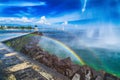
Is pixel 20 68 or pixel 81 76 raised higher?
pixel 20 68

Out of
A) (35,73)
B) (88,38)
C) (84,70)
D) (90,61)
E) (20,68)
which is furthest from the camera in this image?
(88,38)

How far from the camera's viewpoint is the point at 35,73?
2615mm

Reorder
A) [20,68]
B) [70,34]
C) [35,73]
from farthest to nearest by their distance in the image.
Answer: [70,34] → [20,68] → [35,73]

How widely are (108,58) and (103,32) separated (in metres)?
4.27

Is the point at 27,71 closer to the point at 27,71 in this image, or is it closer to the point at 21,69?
the point at 27,71

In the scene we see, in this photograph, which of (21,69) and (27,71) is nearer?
(27,71)

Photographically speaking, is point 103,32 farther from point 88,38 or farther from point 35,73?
point 35,73

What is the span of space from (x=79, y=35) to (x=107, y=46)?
8.51 meters

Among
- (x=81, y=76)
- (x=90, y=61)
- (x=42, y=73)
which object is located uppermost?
(x=42, y=73)

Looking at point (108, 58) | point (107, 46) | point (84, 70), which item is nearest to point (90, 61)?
point (108, 58)

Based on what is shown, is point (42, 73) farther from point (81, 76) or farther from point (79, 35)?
point (79, 35)

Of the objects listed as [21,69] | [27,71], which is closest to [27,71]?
[27,71]

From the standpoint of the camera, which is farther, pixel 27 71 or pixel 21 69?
pixel 21 69

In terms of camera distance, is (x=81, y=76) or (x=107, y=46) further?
(x=107, y=46)
